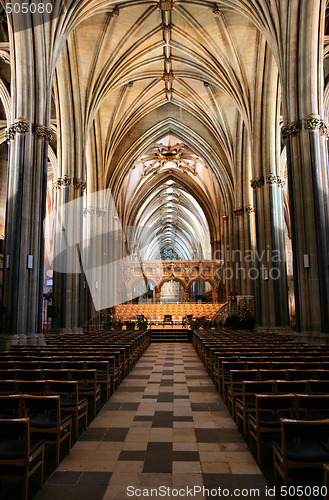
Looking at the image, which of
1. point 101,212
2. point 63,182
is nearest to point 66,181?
point 63,182

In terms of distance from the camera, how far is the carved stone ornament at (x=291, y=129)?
1487 cm

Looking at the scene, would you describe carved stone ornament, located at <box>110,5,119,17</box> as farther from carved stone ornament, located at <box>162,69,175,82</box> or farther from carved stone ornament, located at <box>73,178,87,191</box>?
carved stone ornament, located at <box>73,178,87,191</box>

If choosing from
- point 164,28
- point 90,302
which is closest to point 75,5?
point 164,28

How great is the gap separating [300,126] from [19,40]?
36.2ft

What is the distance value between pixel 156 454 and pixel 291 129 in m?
13.6

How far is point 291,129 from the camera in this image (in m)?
15.0

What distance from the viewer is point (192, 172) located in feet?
140

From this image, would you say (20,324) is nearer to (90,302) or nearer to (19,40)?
(19,40)

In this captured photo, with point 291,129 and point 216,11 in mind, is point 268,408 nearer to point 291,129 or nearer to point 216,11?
Result: point 291,129

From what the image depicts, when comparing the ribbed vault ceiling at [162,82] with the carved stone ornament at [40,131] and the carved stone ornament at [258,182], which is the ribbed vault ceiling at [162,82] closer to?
the carved stone ornament at [258,182]

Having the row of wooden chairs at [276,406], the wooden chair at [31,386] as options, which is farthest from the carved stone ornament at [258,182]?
the wooden chair at [31,386]

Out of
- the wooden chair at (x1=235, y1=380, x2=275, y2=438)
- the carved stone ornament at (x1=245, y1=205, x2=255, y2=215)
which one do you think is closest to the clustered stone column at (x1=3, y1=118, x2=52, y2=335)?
the wooden chair at (x1=235, y1=380, x2=275, y2=438)

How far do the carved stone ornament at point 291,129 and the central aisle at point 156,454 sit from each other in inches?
437

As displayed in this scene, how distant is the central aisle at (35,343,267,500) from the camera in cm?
370
